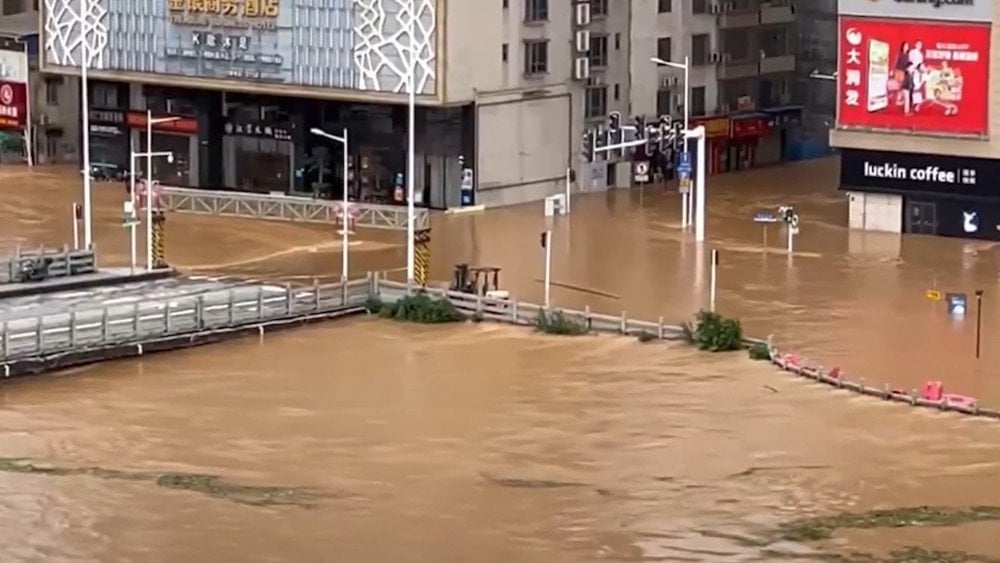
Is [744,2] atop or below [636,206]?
Result: atop

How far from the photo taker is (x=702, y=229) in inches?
2190

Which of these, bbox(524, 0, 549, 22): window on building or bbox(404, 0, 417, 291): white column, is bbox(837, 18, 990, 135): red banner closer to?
bbox(524, 0, 549, 22): window on building

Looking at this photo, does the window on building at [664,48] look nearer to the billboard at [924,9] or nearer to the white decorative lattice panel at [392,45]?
the white decorative lattice panel at [392,45]

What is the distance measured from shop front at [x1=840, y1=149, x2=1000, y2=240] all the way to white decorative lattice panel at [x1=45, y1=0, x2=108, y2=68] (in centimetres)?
1638

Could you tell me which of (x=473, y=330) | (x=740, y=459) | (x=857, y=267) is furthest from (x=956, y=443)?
(x=857, y=267)

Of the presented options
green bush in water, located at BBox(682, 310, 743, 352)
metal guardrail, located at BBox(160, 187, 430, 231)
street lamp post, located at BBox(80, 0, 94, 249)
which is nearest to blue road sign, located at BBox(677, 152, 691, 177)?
metal guardrail, located at BBox(160, 187, 430, 231)

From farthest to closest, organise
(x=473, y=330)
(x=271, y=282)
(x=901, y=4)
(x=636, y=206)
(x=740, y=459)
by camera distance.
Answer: (x=636, y=206), (x=901, y=4), (x=271, y=282), (x=473, y=330), (x=740, y=459)

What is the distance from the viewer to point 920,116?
184 ft

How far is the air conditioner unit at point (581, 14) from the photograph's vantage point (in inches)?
2446

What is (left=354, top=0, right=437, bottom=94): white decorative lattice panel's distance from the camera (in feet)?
192

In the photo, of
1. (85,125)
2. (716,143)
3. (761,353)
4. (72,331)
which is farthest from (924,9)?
(72,331)

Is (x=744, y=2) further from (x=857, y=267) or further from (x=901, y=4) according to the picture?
(x=857, y=267)

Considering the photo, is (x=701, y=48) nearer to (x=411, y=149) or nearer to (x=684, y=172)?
(x=684, y=172)

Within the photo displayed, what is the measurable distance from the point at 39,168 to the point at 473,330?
22749 millimetres
